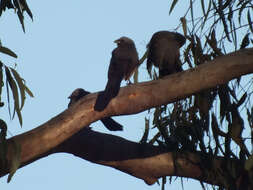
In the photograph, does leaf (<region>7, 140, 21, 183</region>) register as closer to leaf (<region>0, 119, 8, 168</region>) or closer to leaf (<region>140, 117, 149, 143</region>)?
leaf (<region>0, 119, 8, 168</region>)

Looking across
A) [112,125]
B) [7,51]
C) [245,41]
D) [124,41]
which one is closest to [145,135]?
[112,125]

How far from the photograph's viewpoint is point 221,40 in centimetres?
340

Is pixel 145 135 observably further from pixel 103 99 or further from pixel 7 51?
pixel 7 51

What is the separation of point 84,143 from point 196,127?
723 millimetres

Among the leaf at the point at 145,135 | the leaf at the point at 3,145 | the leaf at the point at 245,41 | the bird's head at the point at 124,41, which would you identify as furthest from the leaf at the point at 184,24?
the leaf at the point at 3,145

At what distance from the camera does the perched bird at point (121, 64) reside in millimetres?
3094

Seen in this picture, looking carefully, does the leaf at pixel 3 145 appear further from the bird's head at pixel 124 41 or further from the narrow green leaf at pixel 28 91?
the bird's head at pixel 124 41

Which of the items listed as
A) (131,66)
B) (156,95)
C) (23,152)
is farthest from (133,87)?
(131,66)

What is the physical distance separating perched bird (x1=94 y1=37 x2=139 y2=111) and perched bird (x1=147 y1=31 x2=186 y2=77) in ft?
0.46

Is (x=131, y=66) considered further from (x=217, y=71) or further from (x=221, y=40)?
(x=217, y=71)

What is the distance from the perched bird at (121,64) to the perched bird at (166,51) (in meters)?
0.14

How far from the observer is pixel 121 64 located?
12.5 feet

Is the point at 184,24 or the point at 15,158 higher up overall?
the point at 184,24

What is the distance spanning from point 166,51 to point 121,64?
562 millimetres
